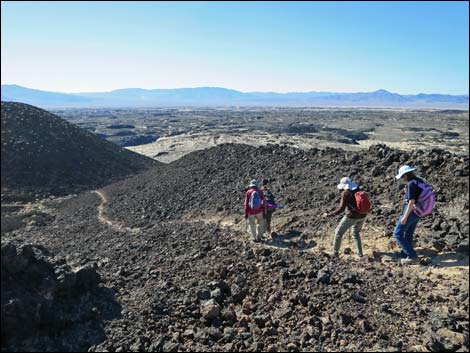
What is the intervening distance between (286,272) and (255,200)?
2.67m

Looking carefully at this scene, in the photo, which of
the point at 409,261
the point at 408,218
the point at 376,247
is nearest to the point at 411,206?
the point at 408,218

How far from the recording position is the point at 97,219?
15.2 metres

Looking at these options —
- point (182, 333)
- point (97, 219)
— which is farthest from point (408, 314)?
point (97, 219)

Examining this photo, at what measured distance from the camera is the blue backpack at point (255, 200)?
29.7 ft

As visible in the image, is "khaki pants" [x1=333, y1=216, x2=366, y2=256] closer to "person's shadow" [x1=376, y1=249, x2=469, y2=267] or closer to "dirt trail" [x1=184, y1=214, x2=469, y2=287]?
"dirt trail" [x1=184, y1=214, x2=469, y2=287]

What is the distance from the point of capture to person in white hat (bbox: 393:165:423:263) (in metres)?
6.66

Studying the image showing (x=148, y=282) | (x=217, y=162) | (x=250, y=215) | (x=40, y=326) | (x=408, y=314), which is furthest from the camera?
(x=217, y=162)

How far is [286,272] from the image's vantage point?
6.68m

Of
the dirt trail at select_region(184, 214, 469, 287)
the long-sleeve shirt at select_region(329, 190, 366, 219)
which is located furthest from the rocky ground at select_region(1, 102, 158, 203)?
the long-sleeve shirt at select_region(329, 190, 366, 219)

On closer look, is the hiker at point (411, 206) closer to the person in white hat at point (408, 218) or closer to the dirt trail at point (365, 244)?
the person in white hat at point (408, 218)

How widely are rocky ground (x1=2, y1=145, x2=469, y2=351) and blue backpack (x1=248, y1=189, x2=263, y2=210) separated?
888 mm

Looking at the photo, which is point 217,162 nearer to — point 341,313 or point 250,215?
point 250,215

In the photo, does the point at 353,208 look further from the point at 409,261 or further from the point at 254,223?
the point at 254,223

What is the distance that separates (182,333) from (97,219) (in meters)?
11.1
